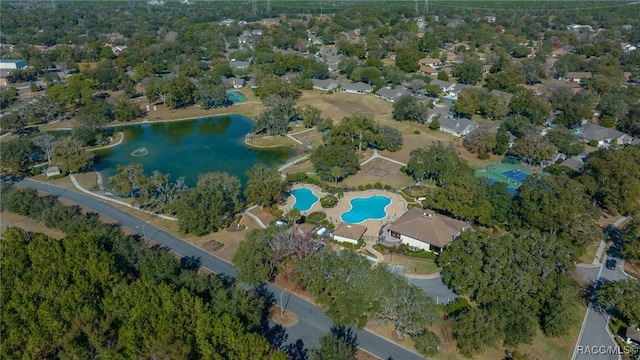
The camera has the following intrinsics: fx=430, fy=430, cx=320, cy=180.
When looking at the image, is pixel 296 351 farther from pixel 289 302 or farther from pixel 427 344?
pixel 427 344

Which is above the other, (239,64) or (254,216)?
(239,64)

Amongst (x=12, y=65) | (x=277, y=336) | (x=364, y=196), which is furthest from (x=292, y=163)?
(x=12, y=65)

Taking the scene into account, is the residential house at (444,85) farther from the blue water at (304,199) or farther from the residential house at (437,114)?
the blue water at (304,199)

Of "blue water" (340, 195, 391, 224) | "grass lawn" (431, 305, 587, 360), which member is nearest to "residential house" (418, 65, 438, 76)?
"blue water" (340, 195, 391, 224)

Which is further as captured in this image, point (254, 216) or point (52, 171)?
point (52, 171)

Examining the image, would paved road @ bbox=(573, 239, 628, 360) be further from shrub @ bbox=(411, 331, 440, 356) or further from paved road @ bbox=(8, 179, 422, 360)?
paved road @ bbox=(8, 179, 422, 360)

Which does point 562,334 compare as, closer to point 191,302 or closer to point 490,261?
point 490,261

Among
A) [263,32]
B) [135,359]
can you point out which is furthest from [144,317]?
[263,32]
